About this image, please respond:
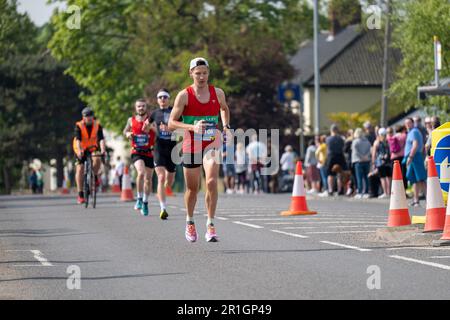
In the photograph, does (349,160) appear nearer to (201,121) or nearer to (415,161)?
(415,161)

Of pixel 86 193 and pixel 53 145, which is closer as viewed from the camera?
pixel 86 193

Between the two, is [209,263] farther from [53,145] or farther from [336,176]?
[53,145]

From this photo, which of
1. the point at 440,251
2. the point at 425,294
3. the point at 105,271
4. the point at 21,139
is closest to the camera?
the point at 425,294

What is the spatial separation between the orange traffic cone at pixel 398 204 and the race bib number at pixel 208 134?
299cm

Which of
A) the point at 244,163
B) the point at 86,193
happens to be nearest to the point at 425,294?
the point at 86,193

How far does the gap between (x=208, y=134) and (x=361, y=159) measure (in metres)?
15.3

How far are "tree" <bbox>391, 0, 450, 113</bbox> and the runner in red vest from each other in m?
11.0

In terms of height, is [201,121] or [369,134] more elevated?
[369,134]

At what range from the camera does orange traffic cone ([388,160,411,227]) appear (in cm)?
1683

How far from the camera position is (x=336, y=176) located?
1335 inches

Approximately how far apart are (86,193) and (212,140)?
11129 mm

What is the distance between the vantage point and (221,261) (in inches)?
519

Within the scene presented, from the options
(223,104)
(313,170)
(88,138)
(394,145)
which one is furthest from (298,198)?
(313,170)

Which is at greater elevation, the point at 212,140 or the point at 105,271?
the point at 212,140
